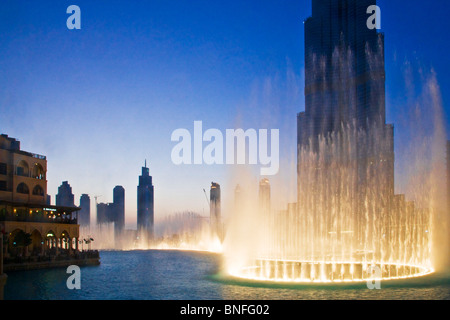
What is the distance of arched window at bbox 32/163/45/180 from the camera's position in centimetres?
7794

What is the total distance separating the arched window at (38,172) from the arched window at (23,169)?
192cm

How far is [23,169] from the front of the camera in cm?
7531

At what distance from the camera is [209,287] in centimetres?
4747

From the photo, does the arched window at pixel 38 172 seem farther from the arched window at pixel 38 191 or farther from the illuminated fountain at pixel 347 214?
the illuminated fountain at pixel 347 214

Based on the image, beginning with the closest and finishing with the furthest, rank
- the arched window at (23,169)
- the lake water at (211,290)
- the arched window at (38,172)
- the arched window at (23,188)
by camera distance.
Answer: the lake water at (211,290), the arched window at (23,188), the arched window at (23,169), the arched window at (38,172)

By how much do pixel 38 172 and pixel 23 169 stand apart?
383 centimetres

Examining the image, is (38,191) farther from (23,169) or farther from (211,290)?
(211,290)

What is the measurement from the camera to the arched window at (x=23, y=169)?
74225 mm

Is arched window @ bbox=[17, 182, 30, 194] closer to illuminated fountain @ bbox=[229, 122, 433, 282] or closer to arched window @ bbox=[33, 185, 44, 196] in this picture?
arched window @ bbox=[33, 185, 44, 196]
